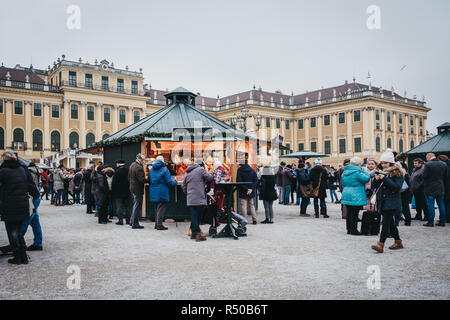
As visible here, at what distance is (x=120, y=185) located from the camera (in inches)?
431

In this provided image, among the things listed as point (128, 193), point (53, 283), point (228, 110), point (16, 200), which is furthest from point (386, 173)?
point (228, 110)

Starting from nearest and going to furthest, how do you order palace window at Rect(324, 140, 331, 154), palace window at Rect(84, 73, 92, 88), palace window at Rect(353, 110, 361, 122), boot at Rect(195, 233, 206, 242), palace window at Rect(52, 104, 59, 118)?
boot at Rect(195, 233, 206, 242), palace window at Rect(52, 104, 59, 118), palace window at Rect(84, 73, 92, 88), palace window at Rect(353, 110, 361, 122), palace window at Rect(324, 140, 331, 154)

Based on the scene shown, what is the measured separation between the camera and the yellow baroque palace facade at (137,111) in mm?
50844

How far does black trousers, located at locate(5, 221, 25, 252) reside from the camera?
6.06m

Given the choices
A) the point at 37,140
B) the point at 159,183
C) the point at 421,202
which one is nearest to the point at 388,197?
the point at 421,202

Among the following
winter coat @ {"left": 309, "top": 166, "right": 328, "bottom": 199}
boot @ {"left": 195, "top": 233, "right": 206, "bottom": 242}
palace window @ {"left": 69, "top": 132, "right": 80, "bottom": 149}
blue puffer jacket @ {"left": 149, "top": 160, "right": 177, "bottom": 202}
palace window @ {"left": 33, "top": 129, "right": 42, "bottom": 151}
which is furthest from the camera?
palace window @ {"left": 69, "top": 132, "right": 80, "bottom": 149}

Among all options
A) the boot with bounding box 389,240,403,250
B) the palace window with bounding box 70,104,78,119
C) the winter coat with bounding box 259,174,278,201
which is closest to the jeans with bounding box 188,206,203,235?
the winter coat with bounding box 259,174,278,201

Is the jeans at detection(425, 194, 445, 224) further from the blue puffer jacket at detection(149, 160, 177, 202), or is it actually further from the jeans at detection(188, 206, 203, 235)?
the blue puffer jacket at detection(149, 160, 177, 202)

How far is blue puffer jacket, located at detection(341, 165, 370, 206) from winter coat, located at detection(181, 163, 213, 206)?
299 centimetres

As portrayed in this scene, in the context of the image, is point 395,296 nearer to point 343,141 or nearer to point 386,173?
point 386,173

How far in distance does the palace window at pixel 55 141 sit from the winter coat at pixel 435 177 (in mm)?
51155

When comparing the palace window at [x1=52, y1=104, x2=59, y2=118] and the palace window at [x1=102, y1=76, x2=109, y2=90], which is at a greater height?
the palace window at [x1=102, y1=76, x2=109, y2=90]

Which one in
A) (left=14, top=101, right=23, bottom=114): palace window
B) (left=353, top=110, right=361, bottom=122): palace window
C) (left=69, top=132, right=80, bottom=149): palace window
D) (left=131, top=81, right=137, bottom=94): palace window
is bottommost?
(left=69, top=132, right=80, bottom=149): palace window
